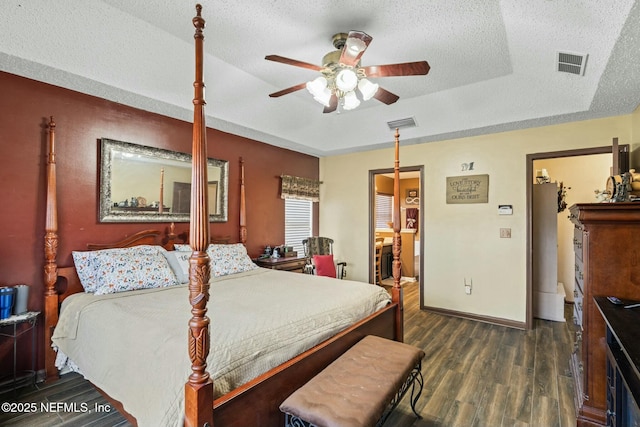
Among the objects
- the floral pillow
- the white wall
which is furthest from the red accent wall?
the white wall

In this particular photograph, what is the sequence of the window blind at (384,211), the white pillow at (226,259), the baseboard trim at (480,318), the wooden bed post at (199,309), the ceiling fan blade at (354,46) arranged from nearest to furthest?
the wooden bed post at (199,309) → the ceiling fan blade at (354,46) → the white pillow at (226,259) → the baseboard trim at (480,318) → the window blind at (384,211)

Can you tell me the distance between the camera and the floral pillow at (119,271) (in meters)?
2.63

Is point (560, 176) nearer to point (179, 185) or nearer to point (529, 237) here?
point (529, 237)

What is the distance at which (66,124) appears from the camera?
2844 millimetres

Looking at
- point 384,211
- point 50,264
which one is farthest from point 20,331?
point 384,211

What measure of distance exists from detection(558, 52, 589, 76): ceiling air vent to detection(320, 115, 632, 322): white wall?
1.26 m

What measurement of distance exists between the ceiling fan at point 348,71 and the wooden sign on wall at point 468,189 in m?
2.30

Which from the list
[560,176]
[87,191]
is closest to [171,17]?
[87,191]

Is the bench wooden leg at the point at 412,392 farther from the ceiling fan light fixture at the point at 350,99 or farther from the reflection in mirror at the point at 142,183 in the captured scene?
the reflection in mirror at the point at 142,183

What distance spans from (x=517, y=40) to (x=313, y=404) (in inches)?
121

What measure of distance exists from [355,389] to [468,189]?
358 cm

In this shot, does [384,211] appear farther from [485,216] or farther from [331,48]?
[331,48]

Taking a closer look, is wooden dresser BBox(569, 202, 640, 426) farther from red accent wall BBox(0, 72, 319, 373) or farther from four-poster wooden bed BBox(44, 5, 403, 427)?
red accent wall BBox(0, 72, 319, 373)

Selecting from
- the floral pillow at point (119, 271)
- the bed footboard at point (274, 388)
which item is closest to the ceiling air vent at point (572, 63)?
the bed footboard at point (274, 388)
